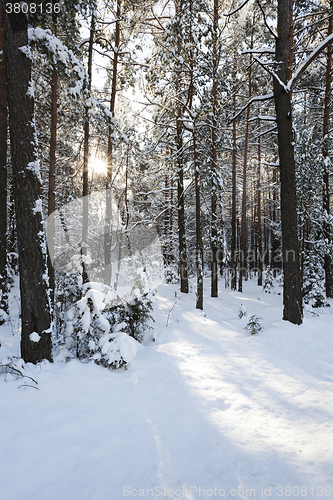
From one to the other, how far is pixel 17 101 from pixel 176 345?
546 cm

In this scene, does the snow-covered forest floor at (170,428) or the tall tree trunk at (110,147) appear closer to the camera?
the snow-covered forest floor at (170,428)

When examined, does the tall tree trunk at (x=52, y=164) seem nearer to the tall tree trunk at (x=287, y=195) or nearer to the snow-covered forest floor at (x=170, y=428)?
the snow-covered forest floor at (x=170, y=428)

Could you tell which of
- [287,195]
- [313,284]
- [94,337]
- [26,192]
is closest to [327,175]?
[313,284]

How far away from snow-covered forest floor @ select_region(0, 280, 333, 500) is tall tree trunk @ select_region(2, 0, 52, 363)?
0.53 metres

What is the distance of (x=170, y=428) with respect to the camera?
3.04 meters

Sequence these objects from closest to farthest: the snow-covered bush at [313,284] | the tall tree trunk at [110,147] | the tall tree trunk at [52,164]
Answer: the tall tree trunk at [52,164] → the tall tree trunk at [110,147] → the snow-covered bush at [313,284]

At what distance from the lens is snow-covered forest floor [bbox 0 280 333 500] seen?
7.35 ft

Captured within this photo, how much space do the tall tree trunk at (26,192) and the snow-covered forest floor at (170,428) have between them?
0.53 meters

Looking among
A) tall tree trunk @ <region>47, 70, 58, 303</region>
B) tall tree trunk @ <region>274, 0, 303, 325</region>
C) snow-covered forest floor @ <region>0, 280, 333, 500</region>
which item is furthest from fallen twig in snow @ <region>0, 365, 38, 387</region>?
tall tree trunk @ <region>274, 0, 303, 325</region>

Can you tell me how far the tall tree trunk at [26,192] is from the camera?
3.73m

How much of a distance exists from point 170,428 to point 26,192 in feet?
12.4

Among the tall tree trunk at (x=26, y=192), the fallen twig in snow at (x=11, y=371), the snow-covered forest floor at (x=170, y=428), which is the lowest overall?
the snow-covered forest floor at (x=170, y=428)

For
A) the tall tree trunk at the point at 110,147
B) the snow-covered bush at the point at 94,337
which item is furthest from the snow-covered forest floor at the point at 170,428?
the tall tree trunk at the point at 110,147

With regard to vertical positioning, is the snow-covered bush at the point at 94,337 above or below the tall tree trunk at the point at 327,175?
below
